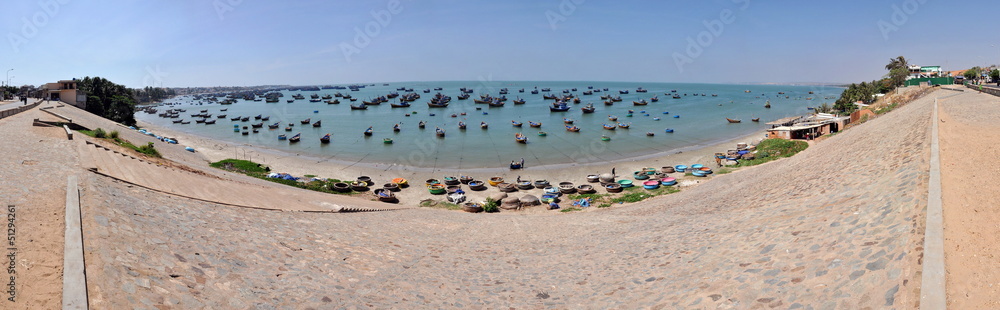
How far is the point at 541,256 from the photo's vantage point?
11500 millimetres

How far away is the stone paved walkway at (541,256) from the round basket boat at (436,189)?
50.0ft

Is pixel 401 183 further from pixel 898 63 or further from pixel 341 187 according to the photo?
pixel 898 63

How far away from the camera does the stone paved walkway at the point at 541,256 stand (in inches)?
255

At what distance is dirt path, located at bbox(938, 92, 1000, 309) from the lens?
17.1 feet

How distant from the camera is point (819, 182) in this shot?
1366 cm

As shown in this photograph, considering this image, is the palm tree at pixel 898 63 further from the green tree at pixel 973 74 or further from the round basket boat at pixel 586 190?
the round basket boat at pixel 586 190

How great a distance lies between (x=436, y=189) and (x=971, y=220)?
1026 inches

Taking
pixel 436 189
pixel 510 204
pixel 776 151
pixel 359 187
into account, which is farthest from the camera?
pixel 776 151

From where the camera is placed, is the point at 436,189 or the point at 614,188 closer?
the point at 614,188

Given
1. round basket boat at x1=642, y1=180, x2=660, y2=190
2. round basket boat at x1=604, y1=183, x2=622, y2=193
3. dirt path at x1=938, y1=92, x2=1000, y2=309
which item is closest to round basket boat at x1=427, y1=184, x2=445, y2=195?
round basket boat at x1=604, y1=183, x2=622, y2=193

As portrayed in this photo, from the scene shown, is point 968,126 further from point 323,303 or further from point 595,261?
point 323,303

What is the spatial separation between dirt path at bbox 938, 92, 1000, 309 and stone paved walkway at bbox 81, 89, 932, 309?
40cm

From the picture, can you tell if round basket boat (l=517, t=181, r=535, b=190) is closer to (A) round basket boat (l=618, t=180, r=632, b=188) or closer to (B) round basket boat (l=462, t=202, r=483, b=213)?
(A) round basket boat (l=618, t=180, r=632, b=188)

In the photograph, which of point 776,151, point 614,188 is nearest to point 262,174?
point 614,188
